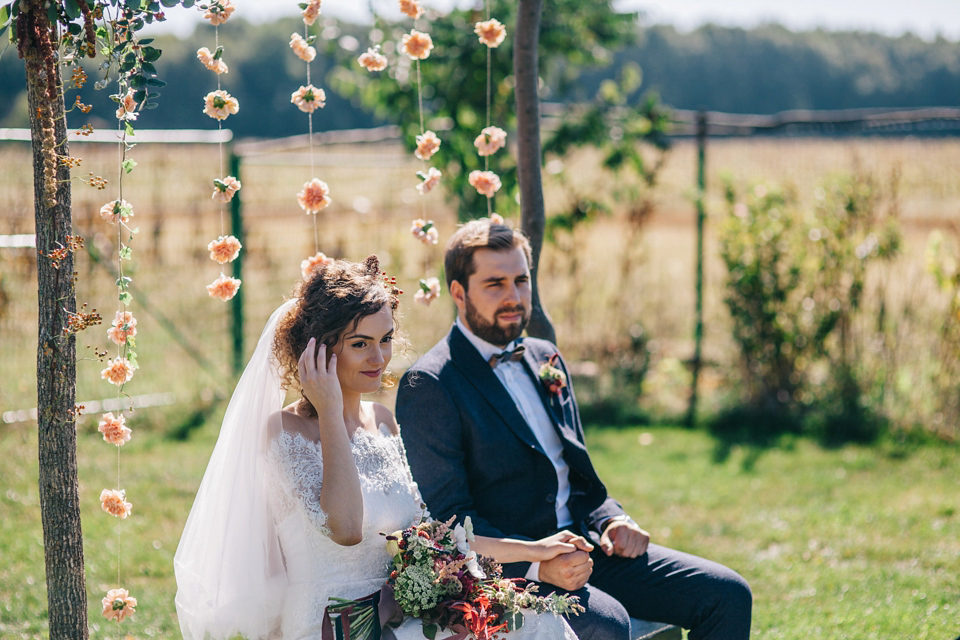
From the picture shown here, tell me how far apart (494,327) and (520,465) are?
0.51 meters

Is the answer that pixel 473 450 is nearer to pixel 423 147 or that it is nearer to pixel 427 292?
pixel 427 292

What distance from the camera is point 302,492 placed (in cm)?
251

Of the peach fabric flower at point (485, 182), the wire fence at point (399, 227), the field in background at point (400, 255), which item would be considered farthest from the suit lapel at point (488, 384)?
the field in background at point (400, 255)

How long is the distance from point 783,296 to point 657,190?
1.45 m

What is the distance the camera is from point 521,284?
10.9ft

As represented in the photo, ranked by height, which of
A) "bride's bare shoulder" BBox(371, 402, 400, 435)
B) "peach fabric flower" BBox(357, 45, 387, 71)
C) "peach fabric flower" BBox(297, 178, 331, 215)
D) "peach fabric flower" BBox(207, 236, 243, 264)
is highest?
"peach fabric flower" BBox(357, 45, 387, 71)

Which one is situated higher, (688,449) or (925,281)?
(925,281)

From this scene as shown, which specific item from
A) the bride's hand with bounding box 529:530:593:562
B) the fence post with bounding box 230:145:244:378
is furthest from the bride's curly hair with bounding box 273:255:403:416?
the fence post with bounding box 230:145:244:378

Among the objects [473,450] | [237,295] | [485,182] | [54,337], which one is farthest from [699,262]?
[54,337]

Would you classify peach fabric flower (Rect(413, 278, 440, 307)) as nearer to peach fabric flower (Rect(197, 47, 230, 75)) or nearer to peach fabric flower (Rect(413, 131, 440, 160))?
peach fabric flower (Rect(413, 131, 440, 160))

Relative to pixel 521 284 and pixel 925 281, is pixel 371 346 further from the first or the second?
pixel 925 281

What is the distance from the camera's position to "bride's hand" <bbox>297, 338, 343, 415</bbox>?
8.18 feet

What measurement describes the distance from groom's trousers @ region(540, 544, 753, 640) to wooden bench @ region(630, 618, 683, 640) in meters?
0.02

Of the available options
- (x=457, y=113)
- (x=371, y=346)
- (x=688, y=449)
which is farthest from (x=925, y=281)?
(x=371, y=346)
